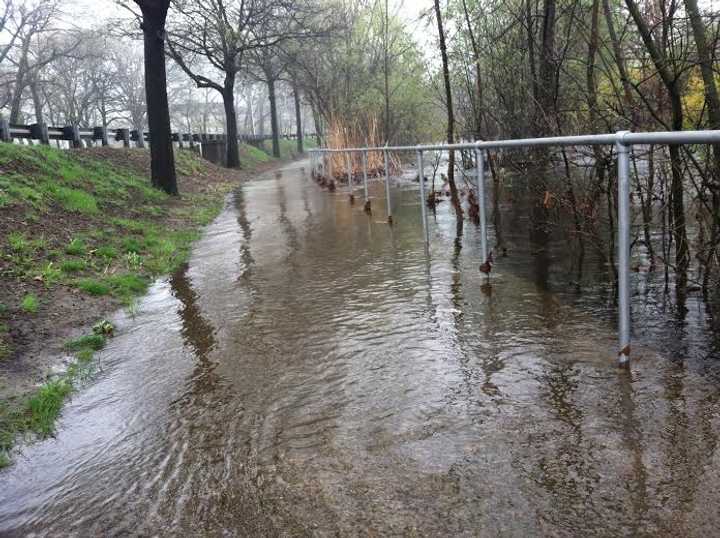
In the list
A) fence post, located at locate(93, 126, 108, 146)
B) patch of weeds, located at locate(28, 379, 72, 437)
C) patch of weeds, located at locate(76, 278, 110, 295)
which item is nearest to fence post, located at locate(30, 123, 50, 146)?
fence post, located at locate(93, 126, 108, 146)

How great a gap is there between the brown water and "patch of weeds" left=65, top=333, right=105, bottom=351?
0.45ft

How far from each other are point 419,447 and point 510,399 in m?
0.61

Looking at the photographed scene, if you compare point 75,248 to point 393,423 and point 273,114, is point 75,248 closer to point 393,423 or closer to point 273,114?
point 393,423

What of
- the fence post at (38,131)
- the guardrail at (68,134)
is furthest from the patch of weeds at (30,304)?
the fence post at (38,131)

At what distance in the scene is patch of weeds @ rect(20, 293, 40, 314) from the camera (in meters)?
5.02

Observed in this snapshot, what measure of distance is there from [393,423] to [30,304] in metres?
3.56

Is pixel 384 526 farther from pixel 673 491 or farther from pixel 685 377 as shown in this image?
pixel 685 377

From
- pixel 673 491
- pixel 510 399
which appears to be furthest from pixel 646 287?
pixel 673 491

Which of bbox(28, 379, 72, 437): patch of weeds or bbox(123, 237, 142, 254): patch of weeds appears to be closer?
bbox(28, 379, 72, 437): patch of weeds

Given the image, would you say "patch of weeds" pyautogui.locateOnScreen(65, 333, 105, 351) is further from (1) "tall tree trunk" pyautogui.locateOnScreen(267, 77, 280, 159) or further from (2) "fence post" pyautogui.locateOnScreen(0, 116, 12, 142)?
(1) "tall tree trunk" pyautogui.locateOnScreen(267, 77, 280, 159)

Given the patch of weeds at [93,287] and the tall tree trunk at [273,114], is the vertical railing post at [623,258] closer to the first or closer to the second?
the patch of weeds at [93,287]

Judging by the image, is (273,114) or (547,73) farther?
(273,114)

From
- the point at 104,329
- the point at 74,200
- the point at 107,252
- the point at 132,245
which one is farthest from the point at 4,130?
the point at 104,329

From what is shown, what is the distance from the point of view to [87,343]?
4.52 metres
